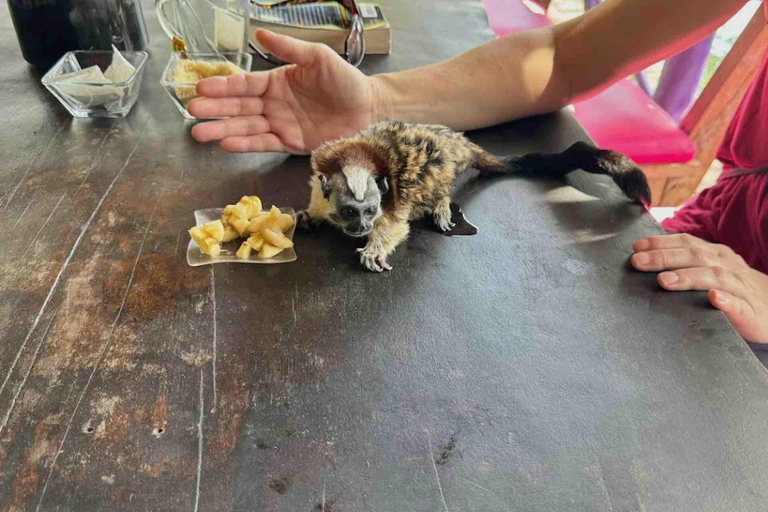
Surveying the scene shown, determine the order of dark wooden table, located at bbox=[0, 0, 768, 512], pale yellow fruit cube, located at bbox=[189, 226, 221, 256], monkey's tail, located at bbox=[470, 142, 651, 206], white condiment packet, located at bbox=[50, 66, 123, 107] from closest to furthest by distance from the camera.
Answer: dark wooden table, located at bbox=[0, 0, 768, 512] < pale yellow fruit cube, located at bbox=[189, 226, 221, 256] < monkey's tail, located at bbox=[470, 142, 651, 206] < white condiment packet, located at bbox=[50, 66, 123, 107]

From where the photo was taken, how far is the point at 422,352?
1.84ft

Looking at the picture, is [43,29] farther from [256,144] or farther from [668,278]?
[668,278]

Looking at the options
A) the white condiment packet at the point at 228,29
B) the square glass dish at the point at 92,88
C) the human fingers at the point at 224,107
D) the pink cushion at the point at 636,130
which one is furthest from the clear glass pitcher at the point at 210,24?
the pink cushion at the point at 636,130

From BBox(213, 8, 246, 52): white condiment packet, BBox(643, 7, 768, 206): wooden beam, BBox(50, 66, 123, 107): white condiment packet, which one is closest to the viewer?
BBox(50, 66, 123, 107): white condiment packet

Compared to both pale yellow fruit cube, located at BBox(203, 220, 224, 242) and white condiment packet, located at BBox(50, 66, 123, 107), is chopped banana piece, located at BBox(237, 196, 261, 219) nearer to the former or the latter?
pale yellow fruit cube, located at BBox(203, 220, 224, 242)

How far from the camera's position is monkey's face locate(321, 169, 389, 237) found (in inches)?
26.0

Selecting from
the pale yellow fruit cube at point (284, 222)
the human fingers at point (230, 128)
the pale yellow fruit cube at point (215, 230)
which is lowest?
the pale yellow fruit cube at point (284, 222)

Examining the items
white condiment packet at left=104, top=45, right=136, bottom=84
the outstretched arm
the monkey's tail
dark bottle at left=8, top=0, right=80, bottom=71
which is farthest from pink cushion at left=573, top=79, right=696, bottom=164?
dark bottle at left=8, top=0, right=80, bottom=71

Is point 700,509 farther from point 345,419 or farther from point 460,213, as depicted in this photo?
point 460,213

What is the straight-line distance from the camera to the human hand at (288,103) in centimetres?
85

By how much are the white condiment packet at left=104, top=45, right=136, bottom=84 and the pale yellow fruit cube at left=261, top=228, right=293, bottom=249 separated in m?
0.48

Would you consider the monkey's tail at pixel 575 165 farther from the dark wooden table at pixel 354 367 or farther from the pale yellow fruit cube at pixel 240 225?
the pale yellow fruit cube at pixel 240 225

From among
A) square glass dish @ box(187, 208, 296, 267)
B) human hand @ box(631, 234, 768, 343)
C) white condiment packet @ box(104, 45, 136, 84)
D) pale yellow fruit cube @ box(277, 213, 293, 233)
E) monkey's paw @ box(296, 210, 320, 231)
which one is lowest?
human hand @ box(631, 234, 768, 343)

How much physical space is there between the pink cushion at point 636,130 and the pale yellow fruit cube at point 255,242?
34.0 inches
